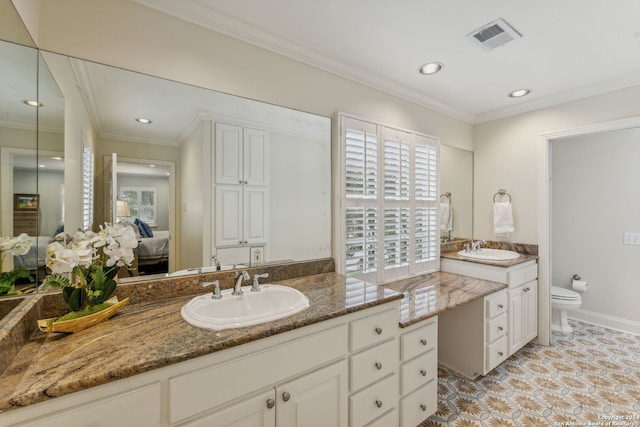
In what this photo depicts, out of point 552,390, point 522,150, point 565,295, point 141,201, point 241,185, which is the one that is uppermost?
point 522,150

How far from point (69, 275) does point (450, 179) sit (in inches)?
120

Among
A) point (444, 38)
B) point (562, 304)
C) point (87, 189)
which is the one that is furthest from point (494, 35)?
point (562, 304)

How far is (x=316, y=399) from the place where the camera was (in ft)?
3.95

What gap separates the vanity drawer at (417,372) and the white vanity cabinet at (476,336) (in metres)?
0.53

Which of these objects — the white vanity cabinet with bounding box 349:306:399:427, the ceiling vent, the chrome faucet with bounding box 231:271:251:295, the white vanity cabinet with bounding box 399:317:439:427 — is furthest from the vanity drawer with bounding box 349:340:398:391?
the ceiling vent

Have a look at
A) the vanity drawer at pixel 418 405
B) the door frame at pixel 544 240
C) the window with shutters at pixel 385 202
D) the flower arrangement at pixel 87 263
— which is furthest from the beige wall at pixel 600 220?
the flower arrangement at pixel 87 263

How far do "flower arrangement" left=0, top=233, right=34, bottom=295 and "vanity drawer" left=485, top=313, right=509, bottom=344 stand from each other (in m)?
2.64

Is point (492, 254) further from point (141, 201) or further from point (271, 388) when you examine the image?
point (141, 201)

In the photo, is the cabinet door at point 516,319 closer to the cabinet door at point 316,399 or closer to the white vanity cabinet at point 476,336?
the white vanity cabinet at point 476,336

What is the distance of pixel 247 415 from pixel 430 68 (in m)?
2.36

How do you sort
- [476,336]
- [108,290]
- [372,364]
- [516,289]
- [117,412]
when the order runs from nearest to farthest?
1. [117,412]
2. [108,290]
3. [372,364]
4. [476,336]
5. [516,289]

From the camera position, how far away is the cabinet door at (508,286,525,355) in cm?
233

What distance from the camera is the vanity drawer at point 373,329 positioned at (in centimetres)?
134

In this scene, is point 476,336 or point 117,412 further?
point 476,336
